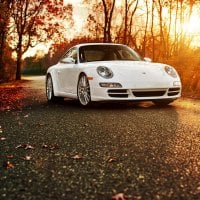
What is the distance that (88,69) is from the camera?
9.87m

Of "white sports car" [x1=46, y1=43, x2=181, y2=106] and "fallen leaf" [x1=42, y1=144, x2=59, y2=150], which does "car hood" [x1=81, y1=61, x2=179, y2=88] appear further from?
"fallen leaf" [x1=42, y1=144, x2=59, y2=150]

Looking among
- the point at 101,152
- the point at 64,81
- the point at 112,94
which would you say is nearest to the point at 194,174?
the point at 101,152

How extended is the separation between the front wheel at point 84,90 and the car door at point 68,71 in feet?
1.51

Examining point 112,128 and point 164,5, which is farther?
point 164,5

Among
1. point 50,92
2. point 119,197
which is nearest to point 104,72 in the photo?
point 50,92

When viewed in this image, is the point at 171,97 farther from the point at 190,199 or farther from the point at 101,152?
the point at 190,199

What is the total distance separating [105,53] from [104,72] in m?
1.51

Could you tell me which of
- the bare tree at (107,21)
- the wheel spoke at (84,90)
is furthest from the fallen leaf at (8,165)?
the bare tree at (107,21)

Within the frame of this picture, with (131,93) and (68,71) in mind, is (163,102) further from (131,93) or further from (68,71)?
(68,71)

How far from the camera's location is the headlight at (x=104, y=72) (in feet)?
31.3

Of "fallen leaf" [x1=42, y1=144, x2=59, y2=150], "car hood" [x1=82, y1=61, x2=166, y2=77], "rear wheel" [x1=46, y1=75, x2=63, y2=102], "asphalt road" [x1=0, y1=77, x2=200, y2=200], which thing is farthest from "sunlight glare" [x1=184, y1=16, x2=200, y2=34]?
"fallen leaf" [x1=42, y1=144, x2=59, y2=150]

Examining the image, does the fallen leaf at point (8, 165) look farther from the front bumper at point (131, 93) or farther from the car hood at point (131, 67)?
the car hood at point (131, 67)

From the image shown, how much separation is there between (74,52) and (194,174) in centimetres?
795

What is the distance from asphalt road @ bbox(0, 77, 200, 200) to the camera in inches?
129
